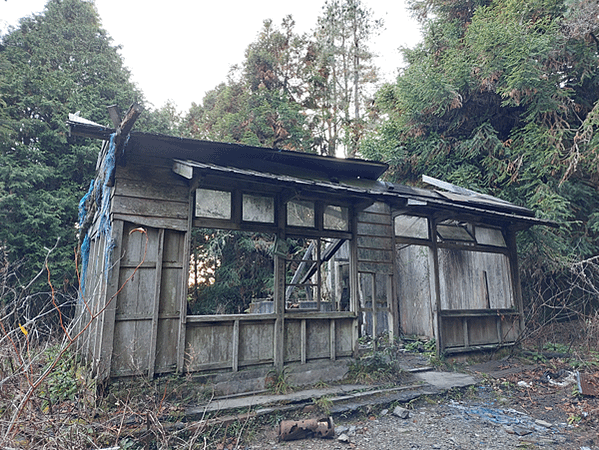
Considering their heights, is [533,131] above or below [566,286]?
above

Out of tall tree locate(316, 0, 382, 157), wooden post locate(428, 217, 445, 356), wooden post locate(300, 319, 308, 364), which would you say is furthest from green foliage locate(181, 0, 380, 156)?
wooden post locate(300, 319, 308, 364)

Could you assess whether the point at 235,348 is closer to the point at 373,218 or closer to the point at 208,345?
the point at 208,345

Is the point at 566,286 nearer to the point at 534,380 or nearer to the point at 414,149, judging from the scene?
the point at 534,380

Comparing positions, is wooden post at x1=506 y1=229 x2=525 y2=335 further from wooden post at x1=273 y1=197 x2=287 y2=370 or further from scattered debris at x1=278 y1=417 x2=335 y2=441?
scattered debris at x1=278 y1=417 x2=335 y2=441

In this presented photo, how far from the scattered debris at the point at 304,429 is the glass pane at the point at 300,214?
9.70 feet

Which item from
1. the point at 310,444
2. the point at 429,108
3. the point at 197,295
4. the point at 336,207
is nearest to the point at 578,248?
the point at 429,108

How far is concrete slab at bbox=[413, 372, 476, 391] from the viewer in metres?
6.08

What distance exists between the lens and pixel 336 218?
6.54 m

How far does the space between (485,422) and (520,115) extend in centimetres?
953

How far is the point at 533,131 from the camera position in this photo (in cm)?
1026

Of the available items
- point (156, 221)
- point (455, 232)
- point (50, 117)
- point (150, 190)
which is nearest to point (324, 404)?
point (156, 221)

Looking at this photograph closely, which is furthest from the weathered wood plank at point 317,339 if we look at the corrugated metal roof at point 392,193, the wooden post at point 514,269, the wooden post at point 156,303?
the wooden post at point 514,269

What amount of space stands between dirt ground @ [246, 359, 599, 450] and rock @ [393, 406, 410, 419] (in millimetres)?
53

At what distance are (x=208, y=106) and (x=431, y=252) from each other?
1620 centimetres
